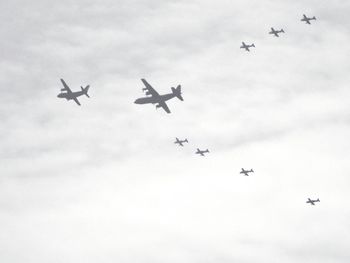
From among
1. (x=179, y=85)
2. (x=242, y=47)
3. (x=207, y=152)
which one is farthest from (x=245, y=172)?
(x=179, y=85)

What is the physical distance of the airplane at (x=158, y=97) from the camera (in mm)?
140913

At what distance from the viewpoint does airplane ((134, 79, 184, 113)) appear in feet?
462

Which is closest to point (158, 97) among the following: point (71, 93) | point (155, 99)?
point (155, 99)

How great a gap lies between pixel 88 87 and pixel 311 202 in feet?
208

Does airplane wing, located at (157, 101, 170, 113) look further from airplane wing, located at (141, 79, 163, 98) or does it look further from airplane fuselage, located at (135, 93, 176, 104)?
airplane wing, located at (141, 79, 163, 98)

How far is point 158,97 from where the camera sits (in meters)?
146

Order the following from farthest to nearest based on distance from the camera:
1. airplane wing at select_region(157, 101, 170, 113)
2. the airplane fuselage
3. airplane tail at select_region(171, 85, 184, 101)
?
1. airplane wing at select_region(157, 101, 170, 113)
2. the airplane fuselage
3. airplane tail at select_region(171, 85, 184, 101)

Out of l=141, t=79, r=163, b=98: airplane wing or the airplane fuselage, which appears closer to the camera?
l=141, t=79, r=163, b=98: airplane wing

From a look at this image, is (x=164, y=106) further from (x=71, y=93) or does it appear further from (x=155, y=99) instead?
(x=71, y=93)

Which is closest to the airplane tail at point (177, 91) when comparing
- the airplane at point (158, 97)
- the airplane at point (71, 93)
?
the airplane at point (158, 97)

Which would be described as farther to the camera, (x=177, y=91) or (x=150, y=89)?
(x=150, y=89)

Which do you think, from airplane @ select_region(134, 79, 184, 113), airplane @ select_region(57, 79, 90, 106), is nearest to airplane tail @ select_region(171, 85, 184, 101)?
airplane @ select_region(134, 79, 184, 113)

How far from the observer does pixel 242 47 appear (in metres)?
175

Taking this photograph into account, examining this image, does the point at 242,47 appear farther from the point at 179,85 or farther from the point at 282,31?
the point at 179,85
